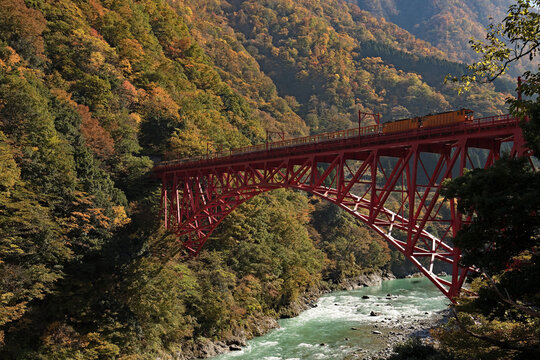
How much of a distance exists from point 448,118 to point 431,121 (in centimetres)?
78

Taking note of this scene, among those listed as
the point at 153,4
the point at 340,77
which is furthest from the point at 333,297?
the point at 340,77

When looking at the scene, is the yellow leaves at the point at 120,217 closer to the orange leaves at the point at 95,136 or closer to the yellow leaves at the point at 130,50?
the orange leaves at the point at 95,136

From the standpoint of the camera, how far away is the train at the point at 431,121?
1677 cm

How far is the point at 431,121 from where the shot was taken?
17.9m

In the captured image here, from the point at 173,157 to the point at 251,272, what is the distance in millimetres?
13615

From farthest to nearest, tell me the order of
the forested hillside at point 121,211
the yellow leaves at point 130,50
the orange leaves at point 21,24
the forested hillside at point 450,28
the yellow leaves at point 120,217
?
the forested hillside at point 450,28
the yellow leaves at point 130,50
the orange leaves at point 21,24
the yellow leaves at point 120,217
the forested hillside at point 121,211

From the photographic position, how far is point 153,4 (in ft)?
209

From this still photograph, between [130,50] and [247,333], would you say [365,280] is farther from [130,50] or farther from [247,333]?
[130,50]

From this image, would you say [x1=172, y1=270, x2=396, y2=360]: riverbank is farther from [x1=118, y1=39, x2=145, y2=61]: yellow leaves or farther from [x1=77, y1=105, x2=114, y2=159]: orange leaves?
[x1=118, y1=39, x2=145, y2=61]: yellow leaves

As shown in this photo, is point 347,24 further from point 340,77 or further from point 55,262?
point 55,262

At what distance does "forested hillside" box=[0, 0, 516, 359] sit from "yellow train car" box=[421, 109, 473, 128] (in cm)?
1680

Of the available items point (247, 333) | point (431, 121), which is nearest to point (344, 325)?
point (247, 333)

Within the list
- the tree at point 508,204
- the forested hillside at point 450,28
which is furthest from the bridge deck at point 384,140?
the forested hillside at point 450,28

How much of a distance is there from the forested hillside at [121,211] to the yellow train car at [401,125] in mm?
15231
